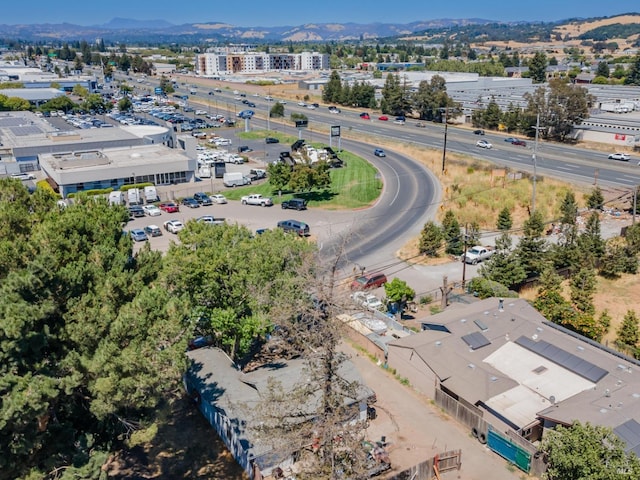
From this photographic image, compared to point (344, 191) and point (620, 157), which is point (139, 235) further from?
point (620, 157)

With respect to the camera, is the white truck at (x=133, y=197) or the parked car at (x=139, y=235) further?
the white truck at (x=133, y=197)

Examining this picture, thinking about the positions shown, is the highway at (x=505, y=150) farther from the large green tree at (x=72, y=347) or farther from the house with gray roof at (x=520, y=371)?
the large green tree at (x=72, y=347)

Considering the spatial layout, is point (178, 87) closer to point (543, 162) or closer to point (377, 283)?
point (543, 162)

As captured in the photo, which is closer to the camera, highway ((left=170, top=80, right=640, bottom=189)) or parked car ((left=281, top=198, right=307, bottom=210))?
parked car ((left=281, top=198, right=307, bottom=210))

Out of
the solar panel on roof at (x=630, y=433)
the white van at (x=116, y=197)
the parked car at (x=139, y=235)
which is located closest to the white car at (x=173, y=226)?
the parked car at (x=139, y=235)

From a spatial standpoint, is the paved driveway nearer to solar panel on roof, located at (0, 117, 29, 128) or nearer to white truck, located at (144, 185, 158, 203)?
white truck, located at (144, 185, 158, 203)

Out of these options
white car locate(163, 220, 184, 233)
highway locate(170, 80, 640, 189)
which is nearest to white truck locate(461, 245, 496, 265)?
highway locate(170, 80, 640, 189)
